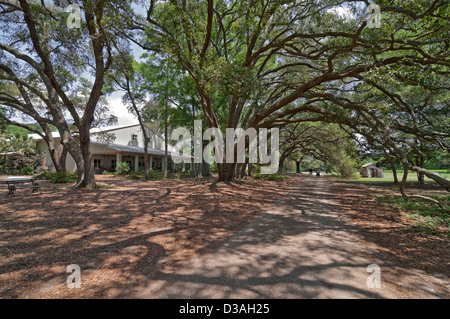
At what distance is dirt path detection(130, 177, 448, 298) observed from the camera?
8.74 ft

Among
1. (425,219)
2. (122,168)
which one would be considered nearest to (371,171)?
(425,219)

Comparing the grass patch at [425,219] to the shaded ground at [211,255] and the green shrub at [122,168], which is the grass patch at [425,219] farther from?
the green shrub at [122,168]

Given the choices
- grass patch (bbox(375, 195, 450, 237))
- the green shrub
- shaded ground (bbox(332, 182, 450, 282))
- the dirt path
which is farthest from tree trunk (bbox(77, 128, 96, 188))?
grass patch (bbox(375, 195, 450, 237))

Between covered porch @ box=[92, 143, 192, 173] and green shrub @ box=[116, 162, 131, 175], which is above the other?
covered porch @ box=[92, 143, 192, 173]

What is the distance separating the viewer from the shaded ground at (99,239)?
2.87 m

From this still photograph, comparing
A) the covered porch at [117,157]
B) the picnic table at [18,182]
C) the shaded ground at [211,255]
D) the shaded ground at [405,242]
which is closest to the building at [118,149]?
the covered porch at [117,157]

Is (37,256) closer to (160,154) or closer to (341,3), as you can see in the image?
(341,3)

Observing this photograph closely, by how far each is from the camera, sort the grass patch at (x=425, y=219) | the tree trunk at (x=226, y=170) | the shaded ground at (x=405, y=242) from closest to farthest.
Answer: the shaded ground at (x=405, y=242)
the grass patch at (x=425, y=219)
the tree trunk at (x=226, y=170)

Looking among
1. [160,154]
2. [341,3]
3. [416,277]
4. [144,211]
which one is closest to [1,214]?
[144,211]

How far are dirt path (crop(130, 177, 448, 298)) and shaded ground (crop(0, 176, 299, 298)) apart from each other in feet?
1.41

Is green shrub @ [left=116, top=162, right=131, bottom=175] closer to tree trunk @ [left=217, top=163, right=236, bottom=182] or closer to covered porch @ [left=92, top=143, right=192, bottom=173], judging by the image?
covered porch @ [left=92, top=143, right=192, bottom=173]

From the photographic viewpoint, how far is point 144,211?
702 centimetres

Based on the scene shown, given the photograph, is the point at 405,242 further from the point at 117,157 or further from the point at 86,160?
the point at 117,157

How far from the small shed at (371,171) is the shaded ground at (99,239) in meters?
41.6
